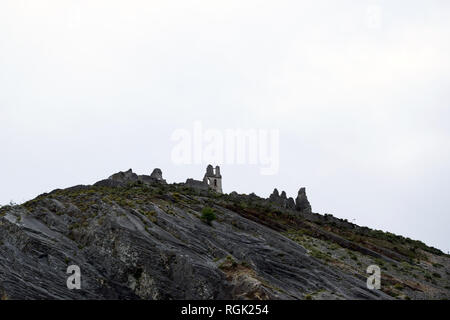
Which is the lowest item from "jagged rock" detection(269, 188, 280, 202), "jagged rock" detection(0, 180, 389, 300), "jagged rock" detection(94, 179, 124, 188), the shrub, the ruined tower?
"jagged rock" detection(0, 180, 389, 300)

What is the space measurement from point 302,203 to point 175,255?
47.1m

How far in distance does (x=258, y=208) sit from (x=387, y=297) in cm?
2703

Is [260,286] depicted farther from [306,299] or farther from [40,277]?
[40,277]

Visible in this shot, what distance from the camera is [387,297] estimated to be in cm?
4269

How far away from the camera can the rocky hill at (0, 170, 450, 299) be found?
3719 cm

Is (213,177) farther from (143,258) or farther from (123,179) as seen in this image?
(143,258)

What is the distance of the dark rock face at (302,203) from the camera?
271ft

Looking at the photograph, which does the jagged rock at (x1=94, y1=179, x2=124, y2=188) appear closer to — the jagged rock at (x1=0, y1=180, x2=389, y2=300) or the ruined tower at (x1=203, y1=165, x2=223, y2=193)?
the jagged rock at (x1=0, y1=180, x2=389, y2=300)

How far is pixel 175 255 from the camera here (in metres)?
39.8

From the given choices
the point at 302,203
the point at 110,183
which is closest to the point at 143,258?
the point at 110,183

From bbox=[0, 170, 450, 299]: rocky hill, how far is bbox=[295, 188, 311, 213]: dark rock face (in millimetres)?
20062

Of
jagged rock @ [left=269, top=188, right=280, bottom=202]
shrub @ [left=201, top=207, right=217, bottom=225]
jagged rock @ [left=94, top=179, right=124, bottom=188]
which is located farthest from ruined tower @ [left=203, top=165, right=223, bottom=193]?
shrub @ [left=201, top=207, right=217, bottom=225]
